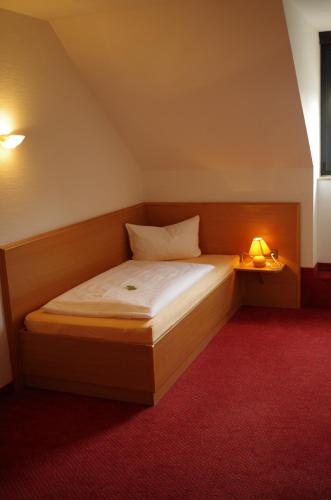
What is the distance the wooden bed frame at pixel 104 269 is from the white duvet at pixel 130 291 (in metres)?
0.15

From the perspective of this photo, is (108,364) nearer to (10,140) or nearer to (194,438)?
(194,438)

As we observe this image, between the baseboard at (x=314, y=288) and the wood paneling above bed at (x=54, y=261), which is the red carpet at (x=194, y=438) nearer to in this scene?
the wood paneling above bed at (x=54, y=261)

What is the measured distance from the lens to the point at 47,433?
274 centimetres

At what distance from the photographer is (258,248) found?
14.0 feet

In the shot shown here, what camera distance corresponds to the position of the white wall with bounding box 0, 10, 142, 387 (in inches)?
123

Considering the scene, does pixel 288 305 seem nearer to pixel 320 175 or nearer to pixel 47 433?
pixel 320 175

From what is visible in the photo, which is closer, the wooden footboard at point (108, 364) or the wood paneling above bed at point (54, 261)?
the wooden footboard at point (108, 364)

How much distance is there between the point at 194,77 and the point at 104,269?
1460 mm

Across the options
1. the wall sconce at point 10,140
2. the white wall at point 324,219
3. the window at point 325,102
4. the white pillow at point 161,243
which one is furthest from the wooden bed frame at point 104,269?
the window at point 325,102

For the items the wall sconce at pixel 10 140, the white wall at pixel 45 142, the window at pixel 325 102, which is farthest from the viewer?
the window at pixel 325 102

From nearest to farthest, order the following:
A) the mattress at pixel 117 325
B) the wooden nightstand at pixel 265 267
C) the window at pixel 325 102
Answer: the mattress at pixel 117 325
the wooden nightstand at pixel 265 267
the window at pixel 325 102

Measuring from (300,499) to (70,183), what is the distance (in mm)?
2376

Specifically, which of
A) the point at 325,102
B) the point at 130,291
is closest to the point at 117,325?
the point at 130,291

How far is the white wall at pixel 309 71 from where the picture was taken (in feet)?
11.2
